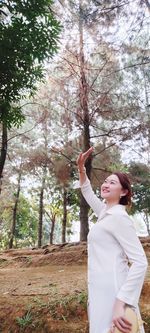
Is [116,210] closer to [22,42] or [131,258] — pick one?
[131,258]

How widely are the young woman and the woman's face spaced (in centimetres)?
7

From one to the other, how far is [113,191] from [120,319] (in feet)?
2.40

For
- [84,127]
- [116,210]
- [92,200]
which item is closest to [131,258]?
[116,210]

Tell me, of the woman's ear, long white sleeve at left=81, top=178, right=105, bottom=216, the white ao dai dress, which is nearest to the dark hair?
the woman's ear

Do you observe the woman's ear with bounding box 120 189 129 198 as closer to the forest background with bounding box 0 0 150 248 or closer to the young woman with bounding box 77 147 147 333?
the young woman with bounding box 77 147 147 333

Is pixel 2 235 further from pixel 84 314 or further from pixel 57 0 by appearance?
pixel 84 314

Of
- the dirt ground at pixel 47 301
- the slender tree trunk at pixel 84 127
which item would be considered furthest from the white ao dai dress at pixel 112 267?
the slender tree trunk at pixel 84 127

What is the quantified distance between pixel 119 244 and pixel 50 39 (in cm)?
607

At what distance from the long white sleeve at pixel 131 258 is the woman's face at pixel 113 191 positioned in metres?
0.21

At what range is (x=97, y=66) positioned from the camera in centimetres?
1198

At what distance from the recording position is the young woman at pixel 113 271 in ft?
6.28

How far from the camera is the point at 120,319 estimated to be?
186cm

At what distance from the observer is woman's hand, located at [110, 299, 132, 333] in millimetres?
1845

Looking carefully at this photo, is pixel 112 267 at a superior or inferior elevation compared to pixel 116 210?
inferior
